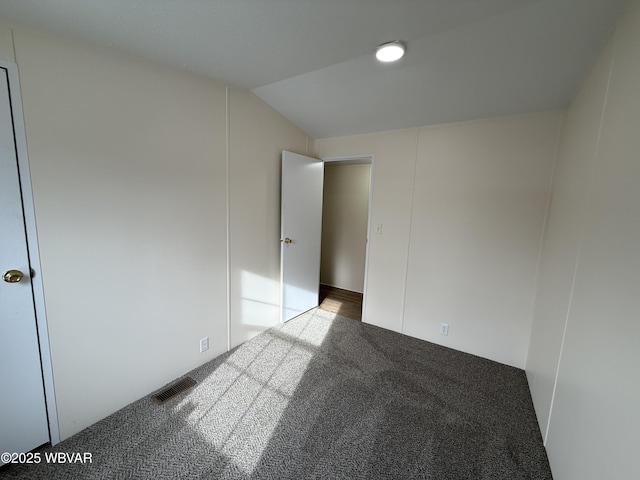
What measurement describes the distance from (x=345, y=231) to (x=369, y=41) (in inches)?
118

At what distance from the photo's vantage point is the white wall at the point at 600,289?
0.89 meters

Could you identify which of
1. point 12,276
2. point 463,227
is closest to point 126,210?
point 12,276

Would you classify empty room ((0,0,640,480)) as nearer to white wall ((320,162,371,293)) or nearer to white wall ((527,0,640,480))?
white wall ((527,0,640,480))

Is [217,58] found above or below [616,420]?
above

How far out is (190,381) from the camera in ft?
6.61

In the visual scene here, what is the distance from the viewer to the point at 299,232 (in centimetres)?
304

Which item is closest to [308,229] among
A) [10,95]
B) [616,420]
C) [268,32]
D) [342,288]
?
[342,288]

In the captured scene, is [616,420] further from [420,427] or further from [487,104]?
[487,104]

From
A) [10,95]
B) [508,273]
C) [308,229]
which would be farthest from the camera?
[308,229]

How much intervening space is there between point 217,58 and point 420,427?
2.78 m

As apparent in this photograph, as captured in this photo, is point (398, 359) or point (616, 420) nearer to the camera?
point (616, 420)

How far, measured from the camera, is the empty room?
1216mm

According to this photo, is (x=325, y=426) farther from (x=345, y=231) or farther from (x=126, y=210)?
(x=345, y=231)

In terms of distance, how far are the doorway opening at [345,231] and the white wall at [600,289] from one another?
8.21 feet
